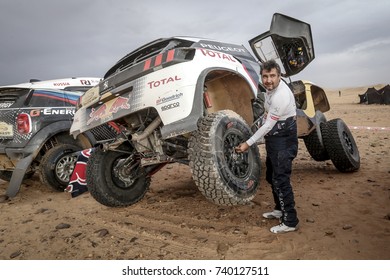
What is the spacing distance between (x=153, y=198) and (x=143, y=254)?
173 cm

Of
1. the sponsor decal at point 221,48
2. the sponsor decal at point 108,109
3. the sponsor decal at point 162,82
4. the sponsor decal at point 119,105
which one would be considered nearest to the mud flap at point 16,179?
the sponsor decal at point 108,109

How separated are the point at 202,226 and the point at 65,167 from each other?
295cm

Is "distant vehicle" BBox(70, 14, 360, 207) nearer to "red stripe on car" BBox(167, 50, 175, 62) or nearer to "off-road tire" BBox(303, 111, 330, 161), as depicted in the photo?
"red stripe on car" BBox(167, 50, 175, 62)

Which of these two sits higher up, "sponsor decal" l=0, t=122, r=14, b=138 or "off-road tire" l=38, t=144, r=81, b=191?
"sponsor decal" l=0, t=122, r=14, b=138

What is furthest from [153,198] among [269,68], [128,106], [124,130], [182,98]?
[269,68]

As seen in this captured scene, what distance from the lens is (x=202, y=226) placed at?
2986 millimetres

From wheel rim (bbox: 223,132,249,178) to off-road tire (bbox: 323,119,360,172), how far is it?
2447 mm

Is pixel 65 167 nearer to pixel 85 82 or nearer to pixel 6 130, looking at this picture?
pixel 6 130

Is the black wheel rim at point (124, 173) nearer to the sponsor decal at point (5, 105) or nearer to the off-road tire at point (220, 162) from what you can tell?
the off-road tire at point (220, 162)

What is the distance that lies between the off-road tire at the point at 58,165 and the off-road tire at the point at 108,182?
1724 mm

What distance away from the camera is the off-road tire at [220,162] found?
2.37 metres

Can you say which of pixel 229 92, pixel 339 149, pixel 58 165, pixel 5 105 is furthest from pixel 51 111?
pixel 339 149

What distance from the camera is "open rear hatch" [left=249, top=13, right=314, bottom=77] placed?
153 inches

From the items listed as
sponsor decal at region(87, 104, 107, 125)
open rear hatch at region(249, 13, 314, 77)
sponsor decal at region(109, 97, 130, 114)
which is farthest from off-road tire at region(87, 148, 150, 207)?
open rear hatch at region(249, 13, 314, 77)
